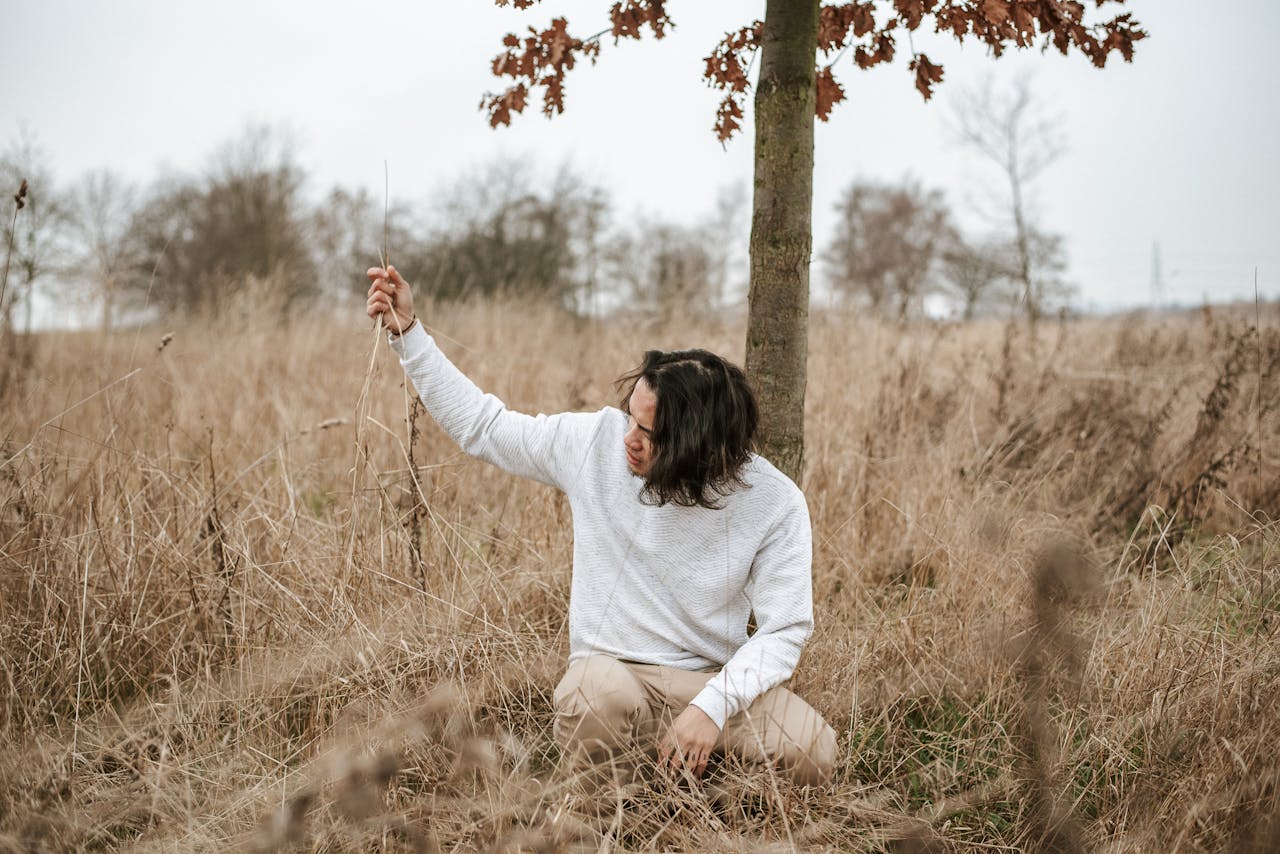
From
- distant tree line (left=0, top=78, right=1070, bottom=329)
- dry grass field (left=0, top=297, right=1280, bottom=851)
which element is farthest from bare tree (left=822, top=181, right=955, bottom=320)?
dry grass field (left=0, top=297, right=1280, bottom=851)

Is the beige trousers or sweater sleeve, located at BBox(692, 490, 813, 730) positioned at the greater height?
sweater sleeve, located at BBox(692, 490, 813, 730)

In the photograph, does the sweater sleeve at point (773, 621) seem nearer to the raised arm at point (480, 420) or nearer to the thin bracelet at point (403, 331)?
the raised arm at point (480, 420)

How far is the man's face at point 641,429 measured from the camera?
2051mm

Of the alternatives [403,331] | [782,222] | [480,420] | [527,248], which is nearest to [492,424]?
[480,420]

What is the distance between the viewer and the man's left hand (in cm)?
189

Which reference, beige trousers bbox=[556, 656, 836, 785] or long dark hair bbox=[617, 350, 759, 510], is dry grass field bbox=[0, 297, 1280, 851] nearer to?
beige trousers bbox=[556, 656, 836, 785]

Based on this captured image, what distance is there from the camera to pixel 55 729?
2.21 metres

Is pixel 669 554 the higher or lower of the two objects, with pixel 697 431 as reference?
lower

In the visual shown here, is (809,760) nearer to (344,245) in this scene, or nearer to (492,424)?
(492,424)

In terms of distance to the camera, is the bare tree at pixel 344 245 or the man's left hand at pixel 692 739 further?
the bare tree at pixel 344 245

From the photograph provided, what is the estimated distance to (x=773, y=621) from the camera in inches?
79.4

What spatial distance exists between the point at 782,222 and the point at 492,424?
0.98 m

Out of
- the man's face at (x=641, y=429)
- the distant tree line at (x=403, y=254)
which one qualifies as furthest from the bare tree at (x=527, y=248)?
the man's face at (x=641, y=429)

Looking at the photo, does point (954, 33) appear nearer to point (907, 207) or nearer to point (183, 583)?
point (183, 583)
